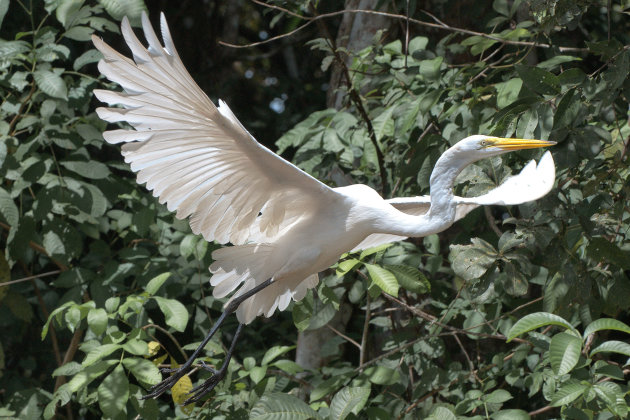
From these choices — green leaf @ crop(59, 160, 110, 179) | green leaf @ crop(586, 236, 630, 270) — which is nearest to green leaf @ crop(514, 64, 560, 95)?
green leaf @ crop(586, 236, 630, 270)

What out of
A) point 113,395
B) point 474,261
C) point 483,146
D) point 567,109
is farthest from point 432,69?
point 113,395

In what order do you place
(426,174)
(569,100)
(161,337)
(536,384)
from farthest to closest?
(161,337)
(426,174)
(536,384)
(569,100)

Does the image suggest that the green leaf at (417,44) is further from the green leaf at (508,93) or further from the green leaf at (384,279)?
the green leaf at (384,279)

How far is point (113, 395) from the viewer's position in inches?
122

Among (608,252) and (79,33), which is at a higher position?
(79,33)

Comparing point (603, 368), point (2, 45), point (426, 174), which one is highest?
point (2, 45)

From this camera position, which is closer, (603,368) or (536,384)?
(603,368)

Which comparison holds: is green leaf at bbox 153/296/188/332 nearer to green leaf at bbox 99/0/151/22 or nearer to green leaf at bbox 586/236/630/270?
green leaf at bbox 99/0/151/22

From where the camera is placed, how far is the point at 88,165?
4.02 m

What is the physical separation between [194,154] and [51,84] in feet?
4.20

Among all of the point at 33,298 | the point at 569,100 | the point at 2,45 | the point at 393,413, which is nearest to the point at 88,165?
the point at 2,45

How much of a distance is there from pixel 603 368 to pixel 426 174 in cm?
111

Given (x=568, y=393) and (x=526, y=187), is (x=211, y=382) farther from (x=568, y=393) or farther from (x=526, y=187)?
(x=526, y=187)

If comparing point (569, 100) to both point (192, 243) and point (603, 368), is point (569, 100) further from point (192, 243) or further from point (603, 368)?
point (192, 243)
